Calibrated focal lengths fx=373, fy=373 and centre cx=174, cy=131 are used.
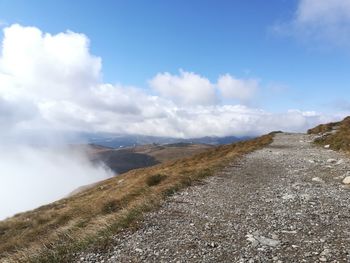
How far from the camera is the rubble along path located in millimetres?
13266

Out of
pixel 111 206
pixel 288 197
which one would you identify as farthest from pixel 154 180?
pixel 288 197

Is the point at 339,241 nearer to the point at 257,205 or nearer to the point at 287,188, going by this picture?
the point at 257,205

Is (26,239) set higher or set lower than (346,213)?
lower

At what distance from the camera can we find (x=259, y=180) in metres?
29.8

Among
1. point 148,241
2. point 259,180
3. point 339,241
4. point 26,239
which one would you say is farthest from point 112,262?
point 259,180

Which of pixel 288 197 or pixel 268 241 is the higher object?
pixel 288 197

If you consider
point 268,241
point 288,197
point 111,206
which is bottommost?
point 111,206

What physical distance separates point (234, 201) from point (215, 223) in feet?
16.8

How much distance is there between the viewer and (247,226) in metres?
16.5

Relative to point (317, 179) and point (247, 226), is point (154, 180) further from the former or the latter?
point (247, 226)

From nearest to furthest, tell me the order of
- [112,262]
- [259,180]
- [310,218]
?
[112,262]
[310,218]
[259,180]

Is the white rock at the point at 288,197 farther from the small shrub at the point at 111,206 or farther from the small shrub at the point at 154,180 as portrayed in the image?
the small shrub at the point at 154,180

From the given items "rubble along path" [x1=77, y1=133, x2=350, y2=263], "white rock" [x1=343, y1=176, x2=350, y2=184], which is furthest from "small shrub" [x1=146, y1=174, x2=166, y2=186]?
"white rock" [x1=343, y1=176, x2=350, y2=184]

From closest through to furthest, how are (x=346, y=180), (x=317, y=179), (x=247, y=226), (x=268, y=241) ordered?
(x=268, y=241) → (x=247, y=226) → (x=346, y=180) → (x=317, y=179)
